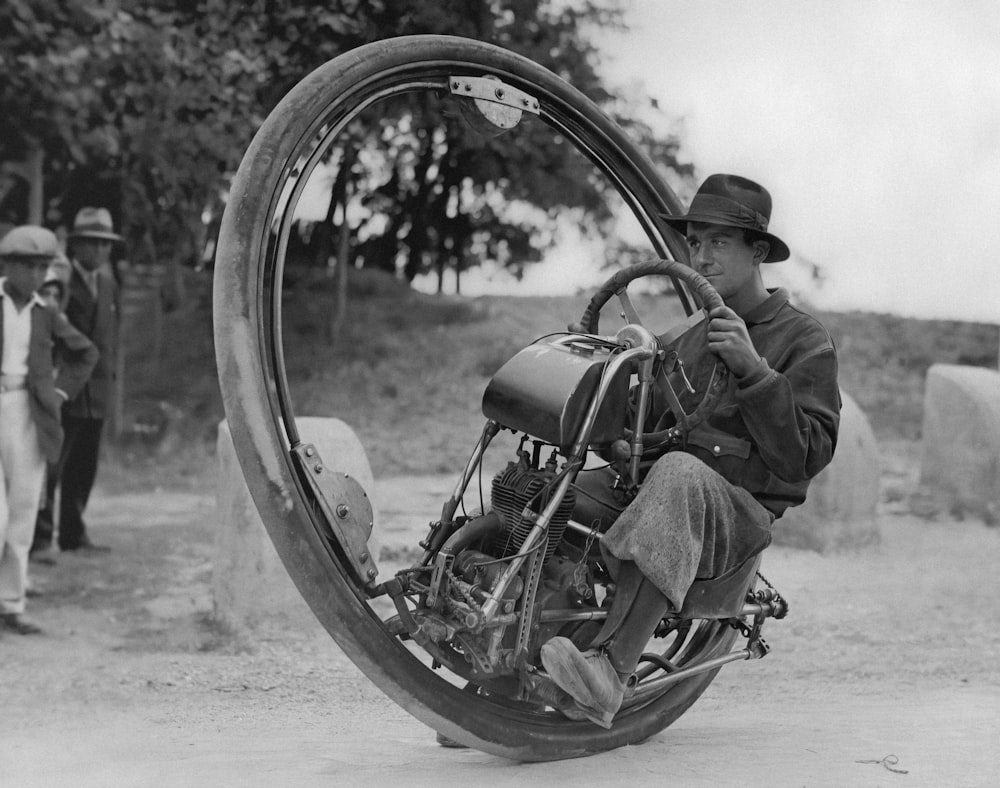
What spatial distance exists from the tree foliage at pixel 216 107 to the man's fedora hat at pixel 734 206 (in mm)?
3723

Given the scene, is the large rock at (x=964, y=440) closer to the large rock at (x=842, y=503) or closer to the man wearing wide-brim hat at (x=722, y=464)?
the large rock at (x=842, y=503)

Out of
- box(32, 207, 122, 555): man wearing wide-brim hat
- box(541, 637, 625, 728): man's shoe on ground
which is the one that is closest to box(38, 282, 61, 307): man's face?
box(32, 207, 122, 555): man wearing wide-brim hat

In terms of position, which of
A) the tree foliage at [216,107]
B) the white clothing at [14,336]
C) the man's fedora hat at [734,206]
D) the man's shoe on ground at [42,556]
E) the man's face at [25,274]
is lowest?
the man's shoe on ground at [42,556]

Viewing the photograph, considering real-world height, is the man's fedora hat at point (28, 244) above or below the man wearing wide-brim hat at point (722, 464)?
above

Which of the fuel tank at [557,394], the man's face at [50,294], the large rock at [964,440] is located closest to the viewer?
the fuel tank at [557,394]

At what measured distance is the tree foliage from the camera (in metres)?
6.84

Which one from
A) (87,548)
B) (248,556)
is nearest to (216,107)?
(87,548)

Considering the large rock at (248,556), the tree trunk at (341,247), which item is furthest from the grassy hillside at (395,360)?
the large rock at (248,556)

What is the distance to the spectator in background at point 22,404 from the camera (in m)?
6.35

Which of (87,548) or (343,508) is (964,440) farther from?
(343,508)

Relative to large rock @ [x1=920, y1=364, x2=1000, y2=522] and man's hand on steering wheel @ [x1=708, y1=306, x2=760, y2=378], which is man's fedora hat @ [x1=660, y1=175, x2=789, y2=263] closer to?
man's hand on steering wheel @ [x1=708, y1=306, x2=760, y2=378]

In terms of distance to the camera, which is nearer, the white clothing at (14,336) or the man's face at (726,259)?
the man's face at (726,259)

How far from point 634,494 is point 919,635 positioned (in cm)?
395

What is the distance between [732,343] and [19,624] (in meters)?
4.71
